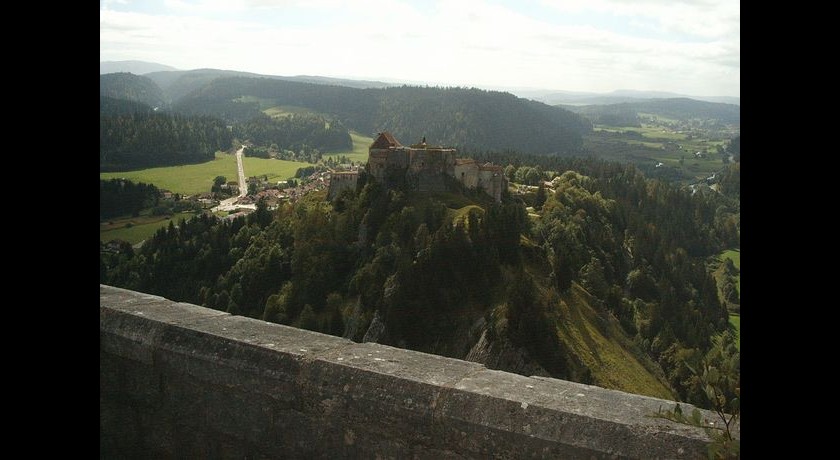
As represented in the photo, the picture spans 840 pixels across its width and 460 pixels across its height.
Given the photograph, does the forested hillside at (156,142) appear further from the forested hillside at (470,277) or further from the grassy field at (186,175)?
the forested hillside at (470,277)

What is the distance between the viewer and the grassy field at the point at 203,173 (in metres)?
113

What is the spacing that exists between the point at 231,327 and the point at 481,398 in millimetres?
1960

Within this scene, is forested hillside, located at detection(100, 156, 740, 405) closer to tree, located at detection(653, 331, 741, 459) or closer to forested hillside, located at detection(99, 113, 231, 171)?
tree, located at detection(653, 331, 741, 459)

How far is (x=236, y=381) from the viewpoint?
14.1 ft

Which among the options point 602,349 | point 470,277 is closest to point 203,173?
point 470,277

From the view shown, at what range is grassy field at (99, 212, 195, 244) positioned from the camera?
8675cm

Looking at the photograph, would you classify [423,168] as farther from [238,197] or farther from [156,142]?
[156,142]

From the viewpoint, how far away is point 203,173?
438 ft

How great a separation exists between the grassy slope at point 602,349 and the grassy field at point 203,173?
69.5 meters

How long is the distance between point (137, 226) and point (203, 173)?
4336cm

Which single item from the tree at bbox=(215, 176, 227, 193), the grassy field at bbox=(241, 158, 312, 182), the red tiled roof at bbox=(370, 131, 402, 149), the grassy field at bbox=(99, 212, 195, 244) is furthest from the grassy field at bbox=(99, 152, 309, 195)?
the red tiled roof at bbox=(370, 131, 402, 149)

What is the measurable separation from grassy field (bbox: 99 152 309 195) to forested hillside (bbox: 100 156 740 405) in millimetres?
29893

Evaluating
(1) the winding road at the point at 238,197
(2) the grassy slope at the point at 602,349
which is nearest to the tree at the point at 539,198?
(2) the grassy slope at the point at 602,349
